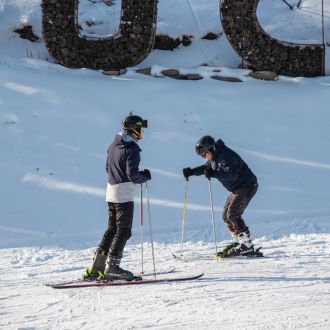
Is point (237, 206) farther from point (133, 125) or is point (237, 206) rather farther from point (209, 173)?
point (133, 125)

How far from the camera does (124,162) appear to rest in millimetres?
7852

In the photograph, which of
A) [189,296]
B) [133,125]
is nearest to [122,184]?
[133,125]

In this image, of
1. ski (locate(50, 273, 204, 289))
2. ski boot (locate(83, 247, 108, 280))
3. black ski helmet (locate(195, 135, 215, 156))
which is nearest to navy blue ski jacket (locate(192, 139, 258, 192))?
black ski helmet (locate(195, 135, 215, 156))

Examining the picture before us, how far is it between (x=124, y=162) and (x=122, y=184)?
0.24 metres

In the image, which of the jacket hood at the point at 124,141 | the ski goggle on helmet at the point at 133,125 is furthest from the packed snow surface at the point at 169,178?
the ski goggle on helmet at the point at 133,125

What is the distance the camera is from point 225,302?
6.64 metres

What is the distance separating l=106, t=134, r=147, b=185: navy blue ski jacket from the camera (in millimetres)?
7738

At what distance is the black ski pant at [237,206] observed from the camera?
30.3 ft

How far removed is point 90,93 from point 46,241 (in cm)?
570

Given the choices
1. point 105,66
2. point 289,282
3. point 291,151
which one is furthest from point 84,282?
point 105,66

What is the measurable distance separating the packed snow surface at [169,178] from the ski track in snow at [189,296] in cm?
2

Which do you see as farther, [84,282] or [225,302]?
[84,282]

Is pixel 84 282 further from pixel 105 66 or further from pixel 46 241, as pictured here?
pixel 105 66

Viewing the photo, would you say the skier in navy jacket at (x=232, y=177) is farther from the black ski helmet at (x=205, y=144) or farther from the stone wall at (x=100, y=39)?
the stone wall at (x=100, y=39)
